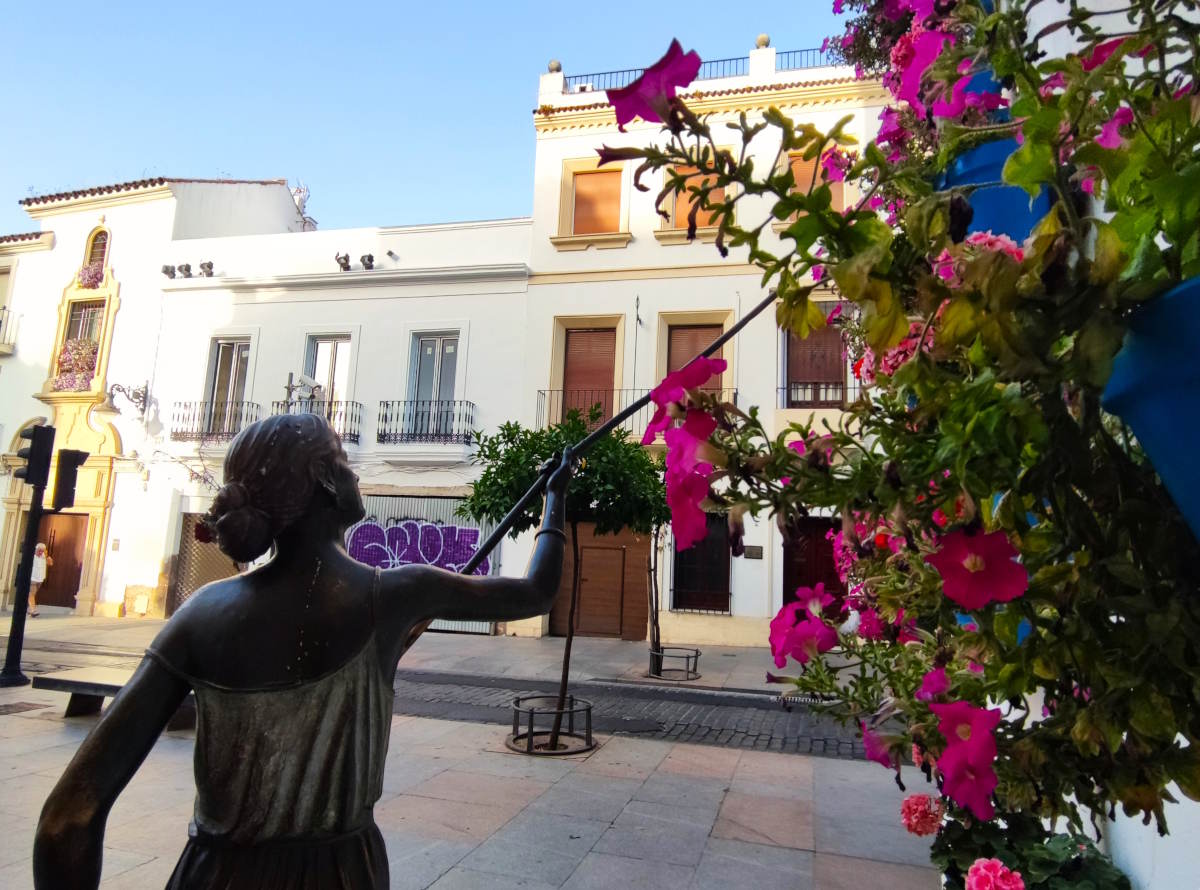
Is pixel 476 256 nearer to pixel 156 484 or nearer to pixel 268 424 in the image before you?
pixel 156 484

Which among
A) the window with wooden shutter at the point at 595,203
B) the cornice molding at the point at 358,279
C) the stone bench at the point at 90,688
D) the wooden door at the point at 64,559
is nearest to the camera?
the stone bench at the point at 90,688

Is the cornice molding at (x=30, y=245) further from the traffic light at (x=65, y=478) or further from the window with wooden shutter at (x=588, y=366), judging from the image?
the window with wooden shutter at (x=588, y=366)

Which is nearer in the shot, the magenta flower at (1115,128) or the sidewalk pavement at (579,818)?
the magenta flower at (1115,128)

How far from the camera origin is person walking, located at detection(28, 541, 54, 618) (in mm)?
14748

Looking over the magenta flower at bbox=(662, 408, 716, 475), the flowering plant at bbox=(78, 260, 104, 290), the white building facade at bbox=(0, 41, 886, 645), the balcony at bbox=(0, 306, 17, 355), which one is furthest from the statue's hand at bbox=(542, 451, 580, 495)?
the balcony at bbox=(0, 306, 17, 355)

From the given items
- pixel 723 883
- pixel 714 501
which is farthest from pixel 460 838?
pixel 714 501

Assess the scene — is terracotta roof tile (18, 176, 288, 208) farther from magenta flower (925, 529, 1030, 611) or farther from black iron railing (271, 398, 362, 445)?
magenta flower (925, 529, 1030, 611)

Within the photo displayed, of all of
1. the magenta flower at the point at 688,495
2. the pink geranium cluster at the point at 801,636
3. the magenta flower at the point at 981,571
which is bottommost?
the pink geranium cluster at the point at 801,636

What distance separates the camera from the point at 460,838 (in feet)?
12.8

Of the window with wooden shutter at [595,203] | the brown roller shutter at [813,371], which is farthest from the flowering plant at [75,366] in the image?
the brown roller shutter at [813,371]

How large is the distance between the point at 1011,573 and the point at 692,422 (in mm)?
334

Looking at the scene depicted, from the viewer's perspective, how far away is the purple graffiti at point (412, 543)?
14328mm

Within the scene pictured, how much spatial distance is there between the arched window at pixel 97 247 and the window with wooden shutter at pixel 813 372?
16253 millimetres

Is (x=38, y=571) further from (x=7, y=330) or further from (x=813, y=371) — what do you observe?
(x=813, y=371)
